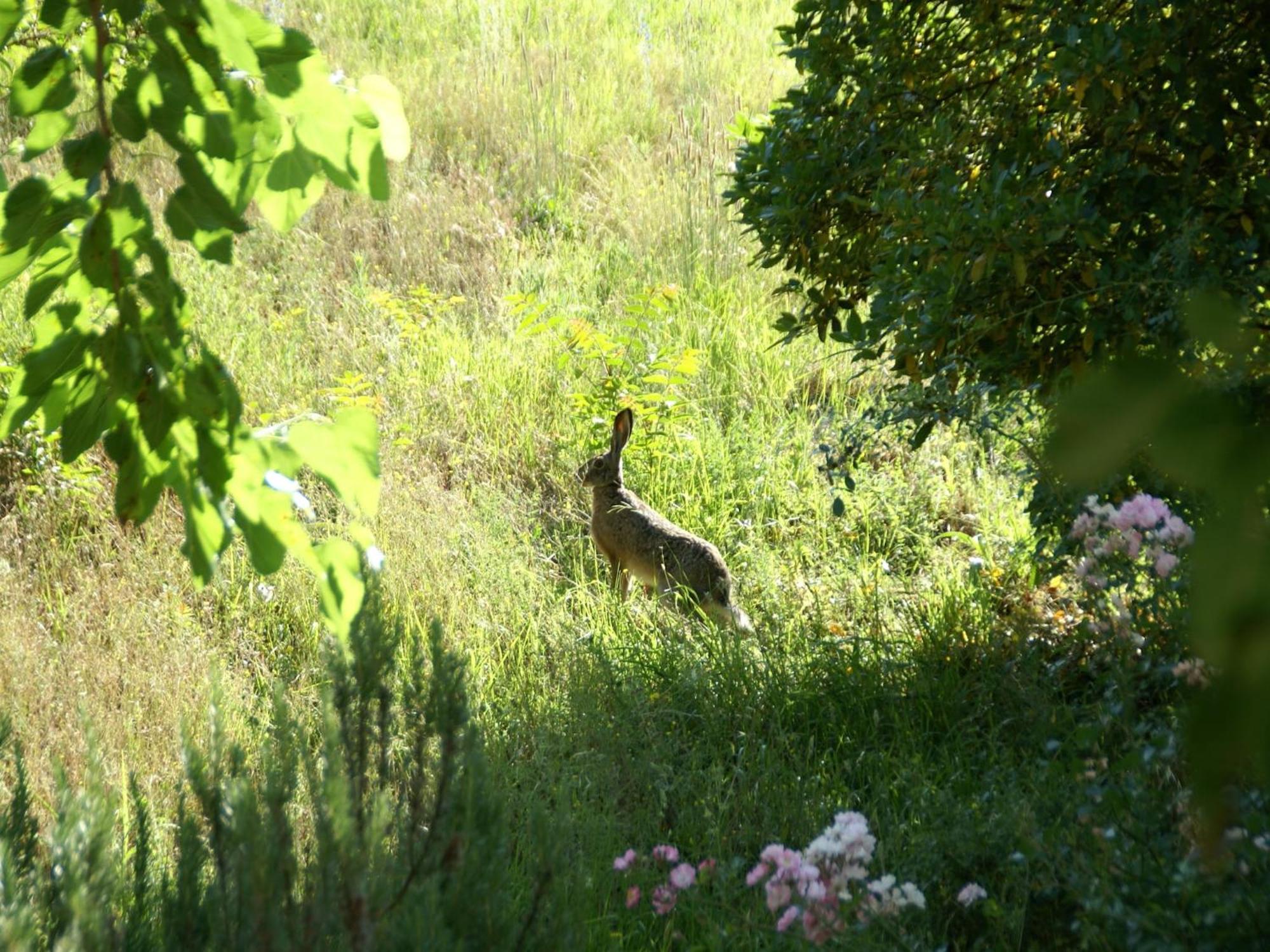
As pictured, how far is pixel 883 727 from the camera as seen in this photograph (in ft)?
13.7

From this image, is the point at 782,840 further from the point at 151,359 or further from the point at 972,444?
the point at 972,444

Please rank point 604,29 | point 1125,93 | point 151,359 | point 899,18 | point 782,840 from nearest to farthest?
point 151,359 → point 782,840 → point 1125,93 → point 899,18 → point 604,29

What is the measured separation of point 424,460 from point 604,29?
27.4 feet

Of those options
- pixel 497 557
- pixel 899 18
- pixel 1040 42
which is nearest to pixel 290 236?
pixel 497 557

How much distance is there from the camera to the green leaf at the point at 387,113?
6.97ft

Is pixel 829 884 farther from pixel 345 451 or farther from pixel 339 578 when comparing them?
pixel 345 451

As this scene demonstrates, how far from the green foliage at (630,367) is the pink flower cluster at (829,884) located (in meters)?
3.83

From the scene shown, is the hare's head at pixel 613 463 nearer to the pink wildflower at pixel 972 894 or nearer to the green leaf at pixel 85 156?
the pink wildflower at pixel 972 894

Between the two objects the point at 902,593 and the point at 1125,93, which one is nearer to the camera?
the point at 1125,93

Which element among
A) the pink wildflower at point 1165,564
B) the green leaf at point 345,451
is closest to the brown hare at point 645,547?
the pink wildflower at point 1165,564

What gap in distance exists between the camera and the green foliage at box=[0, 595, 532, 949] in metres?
1.83

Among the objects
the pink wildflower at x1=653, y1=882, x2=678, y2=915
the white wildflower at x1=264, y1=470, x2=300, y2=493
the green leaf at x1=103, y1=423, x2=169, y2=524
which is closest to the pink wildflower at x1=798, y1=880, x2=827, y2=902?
the pink wildflower at x1=653, y1=882, x2=678, y2=915

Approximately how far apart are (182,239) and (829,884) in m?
1.51

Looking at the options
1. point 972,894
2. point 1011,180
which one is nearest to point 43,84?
point 972,894
